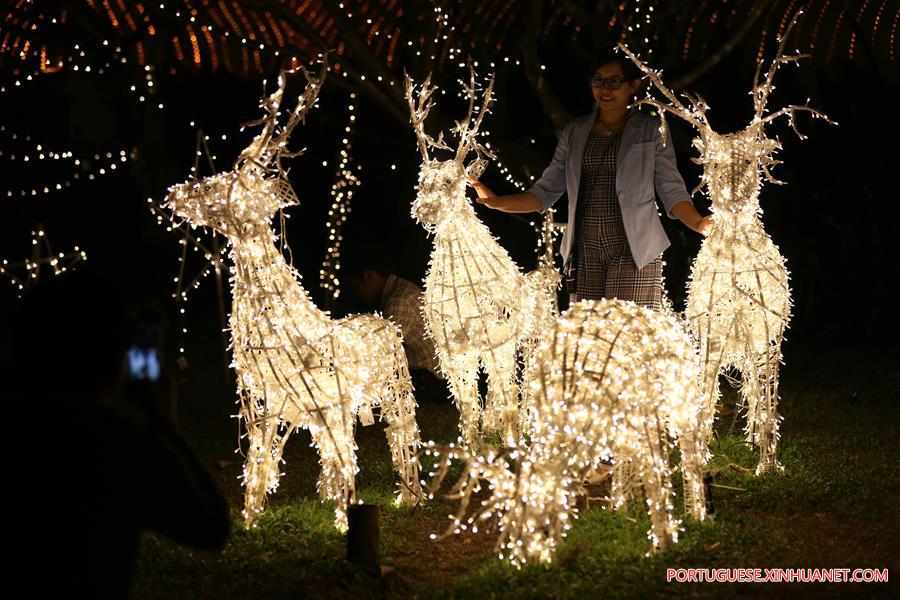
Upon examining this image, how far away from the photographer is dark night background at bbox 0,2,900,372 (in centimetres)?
930

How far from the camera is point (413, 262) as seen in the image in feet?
35.5

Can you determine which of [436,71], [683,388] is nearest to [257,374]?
[683,388]

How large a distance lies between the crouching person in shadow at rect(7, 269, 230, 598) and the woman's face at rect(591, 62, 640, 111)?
3.46 meters

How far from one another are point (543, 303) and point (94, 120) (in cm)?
663

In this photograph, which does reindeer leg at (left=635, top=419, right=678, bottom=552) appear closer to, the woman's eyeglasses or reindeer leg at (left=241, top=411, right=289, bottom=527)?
reindeer leg at (left=241, top=411, right=289, bottom=527)

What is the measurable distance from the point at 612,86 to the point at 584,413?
2.05 m

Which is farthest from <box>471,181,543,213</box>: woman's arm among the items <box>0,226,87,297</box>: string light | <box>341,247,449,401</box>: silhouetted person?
<box>0,226,87,297</box>: string light

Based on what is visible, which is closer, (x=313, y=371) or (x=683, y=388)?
(x=683, y=388)

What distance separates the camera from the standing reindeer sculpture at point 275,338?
14.6 ft

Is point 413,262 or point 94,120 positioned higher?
point 94,120

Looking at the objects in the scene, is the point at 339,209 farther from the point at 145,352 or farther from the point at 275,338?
the point at 145,352

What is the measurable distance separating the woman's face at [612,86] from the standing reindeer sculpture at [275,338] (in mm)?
1545

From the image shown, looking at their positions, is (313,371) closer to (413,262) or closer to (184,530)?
(184,530)

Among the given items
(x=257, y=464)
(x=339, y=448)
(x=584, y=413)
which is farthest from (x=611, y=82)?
(x=257, y=464)
